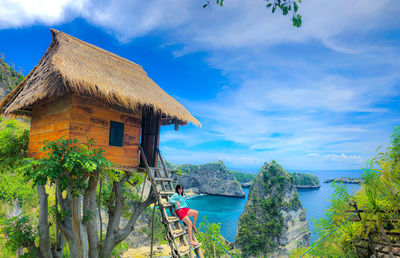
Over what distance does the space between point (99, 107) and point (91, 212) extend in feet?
9.85

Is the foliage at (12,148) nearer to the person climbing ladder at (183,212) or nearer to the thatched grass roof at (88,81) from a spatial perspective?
the thatched grass roof at (88,81)

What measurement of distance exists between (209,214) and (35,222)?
39.1 metres

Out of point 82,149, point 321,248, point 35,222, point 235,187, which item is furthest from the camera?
point 235,187

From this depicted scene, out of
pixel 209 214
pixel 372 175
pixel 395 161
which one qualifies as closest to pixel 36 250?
pixel 372 175

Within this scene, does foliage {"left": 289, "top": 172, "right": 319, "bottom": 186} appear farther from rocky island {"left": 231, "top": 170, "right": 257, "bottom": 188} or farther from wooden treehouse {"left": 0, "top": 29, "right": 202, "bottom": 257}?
wooden treehouse {"left": 0, "top": 29, "right": 202, "bottom": 257}

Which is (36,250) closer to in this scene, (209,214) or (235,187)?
(209,214)

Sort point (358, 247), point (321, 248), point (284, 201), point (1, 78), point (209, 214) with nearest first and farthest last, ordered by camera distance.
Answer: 1. point (358, 247)
2. point (321, 248)
3. point (1, 78)
4. point (284, 201)
5. point (209, 214)

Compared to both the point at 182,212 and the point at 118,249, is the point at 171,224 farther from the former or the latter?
the point at 118,249

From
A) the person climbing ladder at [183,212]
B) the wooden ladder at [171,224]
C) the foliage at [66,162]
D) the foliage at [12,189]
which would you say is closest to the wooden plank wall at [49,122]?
the foliage at [66,162]

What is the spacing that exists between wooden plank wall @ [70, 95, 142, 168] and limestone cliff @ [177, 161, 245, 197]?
64.9 meters

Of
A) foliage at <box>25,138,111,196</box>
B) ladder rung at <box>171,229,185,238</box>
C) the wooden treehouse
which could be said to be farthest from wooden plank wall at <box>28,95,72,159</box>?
ladder rung at <box>171,229,185,238</box>

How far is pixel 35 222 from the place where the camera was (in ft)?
39.9

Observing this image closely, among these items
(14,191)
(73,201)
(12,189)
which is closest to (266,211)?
(14,191)

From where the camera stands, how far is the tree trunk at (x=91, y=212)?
698 centimetres
